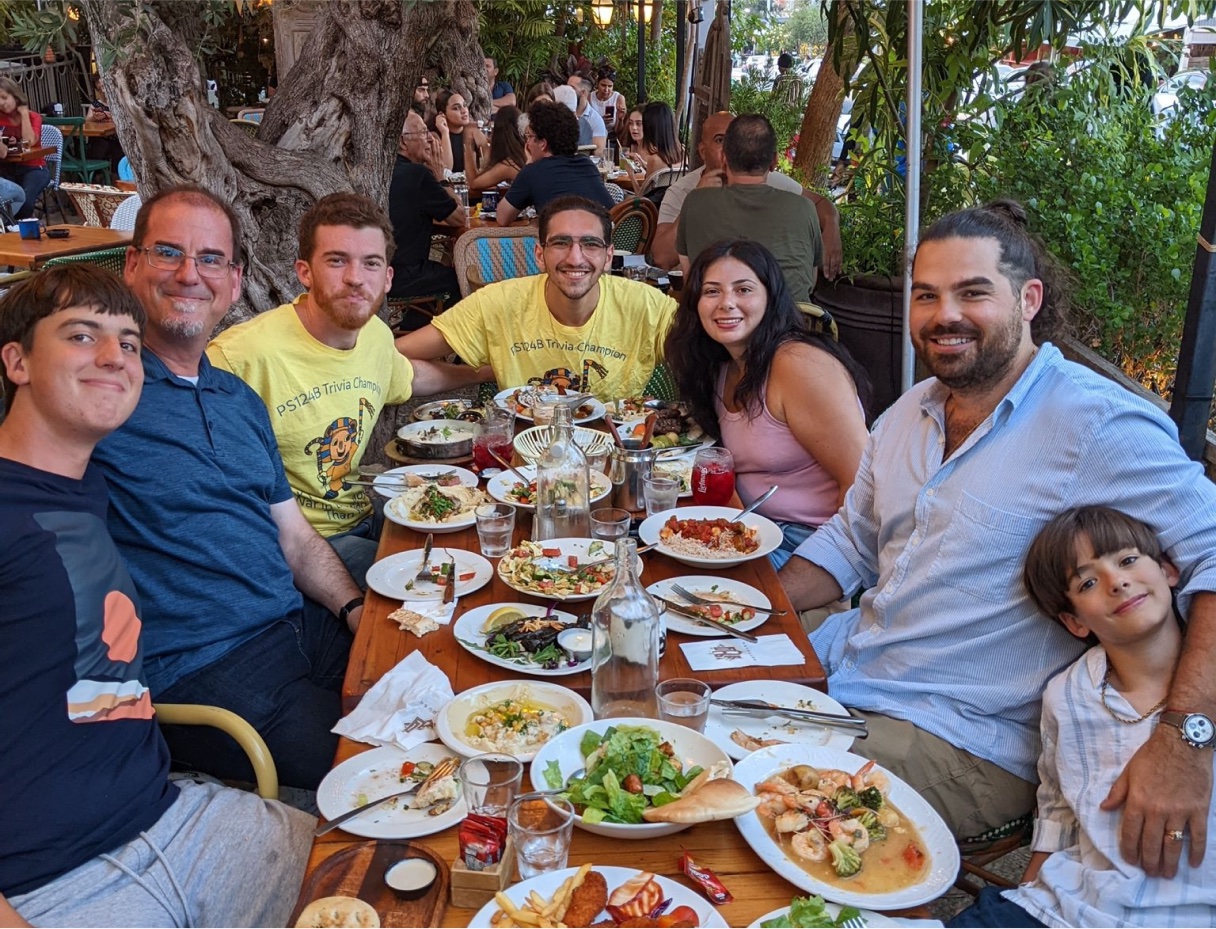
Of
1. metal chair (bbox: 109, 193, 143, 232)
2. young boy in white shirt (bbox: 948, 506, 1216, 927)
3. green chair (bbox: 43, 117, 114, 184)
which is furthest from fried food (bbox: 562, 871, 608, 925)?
green chair (bbox: 43, 117, 114, 184)

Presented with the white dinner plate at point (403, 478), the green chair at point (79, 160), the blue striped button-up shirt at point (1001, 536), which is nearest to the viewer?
the blue striped button-up shirt at point (1001, 536)

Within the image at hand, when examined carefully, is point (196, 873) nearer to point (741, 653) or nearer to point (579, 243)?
point (741, 653)

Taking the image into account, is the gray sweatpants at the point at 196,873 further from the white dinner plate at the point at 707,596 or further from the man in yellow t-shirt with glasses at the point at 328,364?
the man in yellow t-shirt with glasses at the point at 328,364

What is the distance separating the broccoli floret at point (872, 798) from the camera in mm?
1557

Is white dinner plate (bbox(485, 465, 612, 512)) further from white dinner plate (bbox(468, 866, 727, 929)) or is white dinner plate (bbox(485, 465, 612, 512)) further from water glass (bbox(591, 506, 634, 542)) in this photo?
white dinner plate (bbox(468, 866, 727, 929))

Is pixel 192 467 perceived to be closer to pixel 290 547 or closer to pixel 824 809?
pixel 290 547

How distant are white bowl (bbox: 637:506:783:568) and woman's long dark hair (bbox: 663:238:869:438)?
52 cm

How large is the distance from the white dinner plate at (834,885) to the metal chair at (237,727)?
1.00 m

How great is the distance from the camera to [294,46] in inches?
587

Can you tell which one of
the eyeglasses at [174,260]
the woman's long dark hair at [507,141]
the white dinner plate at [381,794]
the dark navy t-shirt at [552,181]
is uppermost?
the woman's long dark hair at [507,141]

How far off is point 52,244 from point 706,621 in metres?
5.97

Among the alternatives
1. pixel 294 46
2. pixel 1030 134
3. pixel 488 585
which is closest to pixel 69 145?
pixel 294 46

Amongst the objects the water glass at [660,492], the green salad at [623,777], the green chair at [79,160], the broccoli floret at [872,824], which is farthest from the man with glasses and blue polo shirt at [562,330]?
the green chair at [79,160]

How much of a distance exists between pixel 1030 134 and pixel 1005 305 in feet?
11.1
